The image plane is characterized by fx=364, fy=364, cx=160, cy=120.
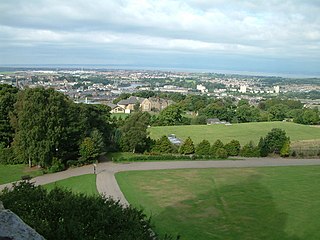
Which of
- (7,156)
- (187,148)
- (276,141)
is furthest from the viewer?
(276,141)

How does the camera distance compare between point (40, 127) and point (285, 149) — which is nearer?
point (40, 127)

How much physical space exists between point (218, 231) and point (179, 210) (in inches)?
137

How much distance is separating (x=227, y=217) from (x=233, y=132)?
3624 cm

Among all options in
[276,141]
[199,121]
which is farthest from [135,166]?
[199,121]

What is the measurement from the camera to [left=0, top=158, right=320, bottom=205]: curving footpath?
25.3 meters

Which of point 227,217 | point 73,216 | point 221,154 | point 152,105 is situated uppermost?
point 73,216

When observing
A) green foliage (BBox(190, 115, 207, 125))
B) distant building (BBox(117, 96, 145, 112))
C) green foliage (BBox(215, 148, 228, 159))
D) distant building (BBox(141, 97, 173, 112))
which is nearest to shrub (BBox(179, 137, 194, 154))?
green foliage (BBox(215, 148, 228, 159))

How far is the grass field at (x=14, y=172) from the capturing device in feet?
88.1

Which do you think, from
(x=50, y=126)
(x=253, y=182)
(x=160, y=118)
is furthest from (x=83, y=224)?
(x=160, y=118)

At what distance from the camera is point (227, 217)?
59.0 feet

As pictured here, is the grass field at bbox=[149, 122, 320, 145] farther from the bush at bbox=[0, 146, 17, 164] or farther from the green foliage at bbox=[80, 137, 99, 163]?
the bush at bbox=[0, 146, 17, 164]

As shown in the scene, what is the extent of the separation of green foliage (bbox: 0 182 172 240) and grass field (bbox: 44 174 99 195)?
433 inches

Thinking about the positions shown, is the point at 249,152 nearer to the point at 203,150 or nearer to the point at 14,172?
the point at 203,150

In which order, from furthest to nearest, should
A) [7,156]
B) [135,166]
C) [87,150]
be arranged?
[135,166], [7,156], [87,150]
